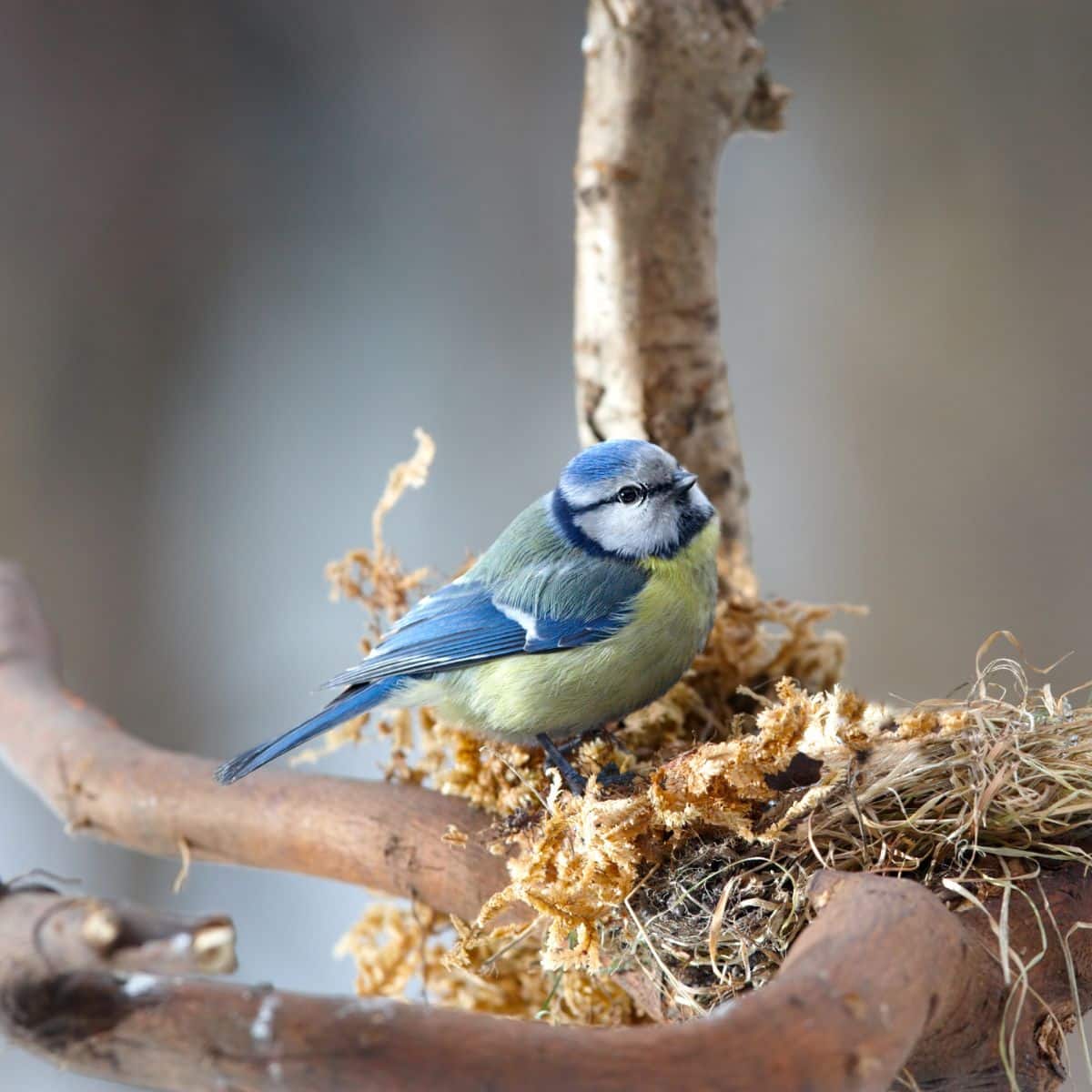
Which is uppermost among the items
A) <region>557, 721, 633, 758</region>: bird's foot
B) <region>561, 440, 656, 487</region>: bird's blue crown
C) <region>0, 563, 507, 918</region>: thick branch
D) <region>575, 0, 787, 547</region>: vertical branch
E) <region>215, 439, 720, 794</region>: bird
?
<region>575, 0, 787, 547</region>: vertical branch

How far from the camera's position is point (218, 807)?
121 cm

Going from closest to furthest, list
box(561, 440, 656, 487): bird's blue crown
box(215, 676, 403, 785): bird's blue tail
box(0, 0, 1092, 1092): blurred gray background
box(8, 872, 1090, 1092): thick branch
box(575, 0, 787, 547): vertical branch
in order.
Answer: box(8, 872, 1090, 1092): thick branch, box(215, 676, 403, 785): bird's blue tail, box(561, 440, 656, 487): bird's blue crown, box(575, 0, 787, 547): vertical branch, box(0, 0, 1092, 1092): blurred gray background

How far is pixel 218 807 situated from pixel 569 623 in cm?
44

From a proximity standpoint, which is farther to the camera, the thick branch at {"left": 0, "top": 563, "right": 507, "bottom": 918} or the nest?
the thick branch at {"left": 0, "top": 563, "right": 507, "bottom": 918}

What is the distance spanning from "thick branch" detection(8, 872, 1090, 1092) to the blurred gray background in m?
1.50

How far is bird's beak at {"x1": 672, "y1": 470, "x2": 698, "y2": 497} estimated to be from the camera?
113 centimetres

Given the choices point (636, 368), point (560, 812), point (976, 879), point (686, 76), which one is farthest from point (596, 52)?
point (976, 879)

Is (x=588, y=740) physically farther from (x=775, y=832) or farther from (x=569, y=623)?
(x=775, y=832)

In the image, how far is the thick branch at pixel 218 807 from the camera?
1.08 metres

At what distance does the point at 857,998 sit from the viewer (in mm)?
613

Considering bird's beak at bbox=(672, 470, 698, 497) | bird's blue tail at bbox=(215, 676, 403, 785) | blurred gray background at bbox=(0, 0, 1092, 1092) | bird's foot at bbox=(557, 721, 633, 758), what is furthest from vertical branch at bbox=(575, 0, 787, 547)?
blurred gray background at bbox=(0, 0, 1092, 1092)

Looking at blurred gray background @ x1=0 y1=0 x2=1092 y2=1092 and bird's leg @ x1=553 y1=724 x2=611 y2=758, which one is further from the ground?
blurred gray background @ x1=0 y1=0 x2=1092 y2=1092

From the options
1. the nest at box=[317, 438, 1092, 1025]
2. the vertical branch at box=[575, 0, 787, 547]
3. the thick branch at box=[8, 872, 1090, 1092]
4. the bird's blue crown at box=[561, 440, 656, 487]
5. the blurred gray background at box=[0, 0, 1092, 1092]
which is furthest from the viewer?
the blurred gray background at box=[0, 0, 1092, 1092]

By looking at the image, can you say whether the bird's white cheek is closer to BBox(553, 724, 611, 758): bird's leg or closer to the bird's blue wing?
the bird's blue wing
